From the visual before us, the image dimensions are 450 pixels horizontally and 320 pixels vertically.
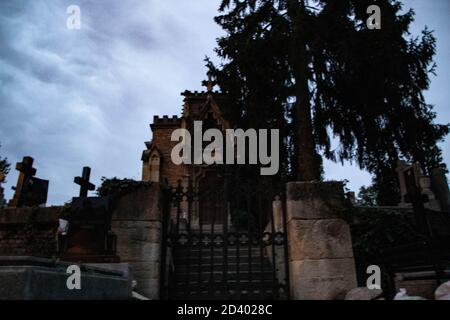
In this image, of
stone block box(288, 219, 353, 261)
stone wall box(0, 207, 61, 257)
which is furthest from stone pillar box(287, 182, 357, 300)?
stone wall box(0, 207, 61, 257)

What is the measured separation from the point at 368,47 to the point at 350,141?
3.12 metres

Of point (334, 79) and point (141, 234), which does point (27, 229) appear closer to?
point (141, 234)

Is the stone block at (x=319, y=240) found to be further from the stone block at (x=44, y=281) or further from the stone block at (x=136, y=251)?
the stone block at (x=44, y=281)

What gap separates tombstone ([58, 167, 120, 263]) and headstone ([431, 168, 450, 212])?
904 cm

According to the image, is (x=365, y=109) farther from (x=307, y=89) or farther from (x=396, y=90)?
(x=307, y=89)

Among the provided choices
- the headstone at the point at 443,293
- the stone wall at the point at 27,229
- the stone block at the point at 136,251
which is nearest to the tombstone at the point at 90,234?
the stone block at the point at 136,251

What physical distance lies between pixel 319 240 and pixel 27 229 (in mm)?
5617

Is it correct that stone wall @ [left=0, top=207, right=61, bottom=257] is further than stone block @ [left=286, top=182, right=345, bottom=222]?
Yes

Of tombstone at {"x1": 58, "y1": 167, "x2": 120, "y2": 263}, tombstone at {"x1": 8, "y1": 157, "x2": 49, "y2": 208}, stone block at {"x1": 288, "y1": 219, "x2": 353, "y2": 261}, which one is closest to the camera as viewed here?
tombstone at {"x1": 58, "y1": 167, "x2": 120, "y2": 263}

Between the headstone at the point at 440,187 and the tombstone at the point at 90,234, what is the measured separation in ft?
29.7

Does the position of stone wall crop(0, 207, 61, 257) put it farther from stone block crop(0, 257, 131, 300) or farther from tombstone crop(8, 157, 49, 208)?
stone block crop(0, 257, 131, 300)

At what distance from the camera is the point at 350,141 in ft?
33.6

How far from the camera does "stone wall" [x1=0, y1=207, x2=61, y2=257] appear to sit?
229 inches
